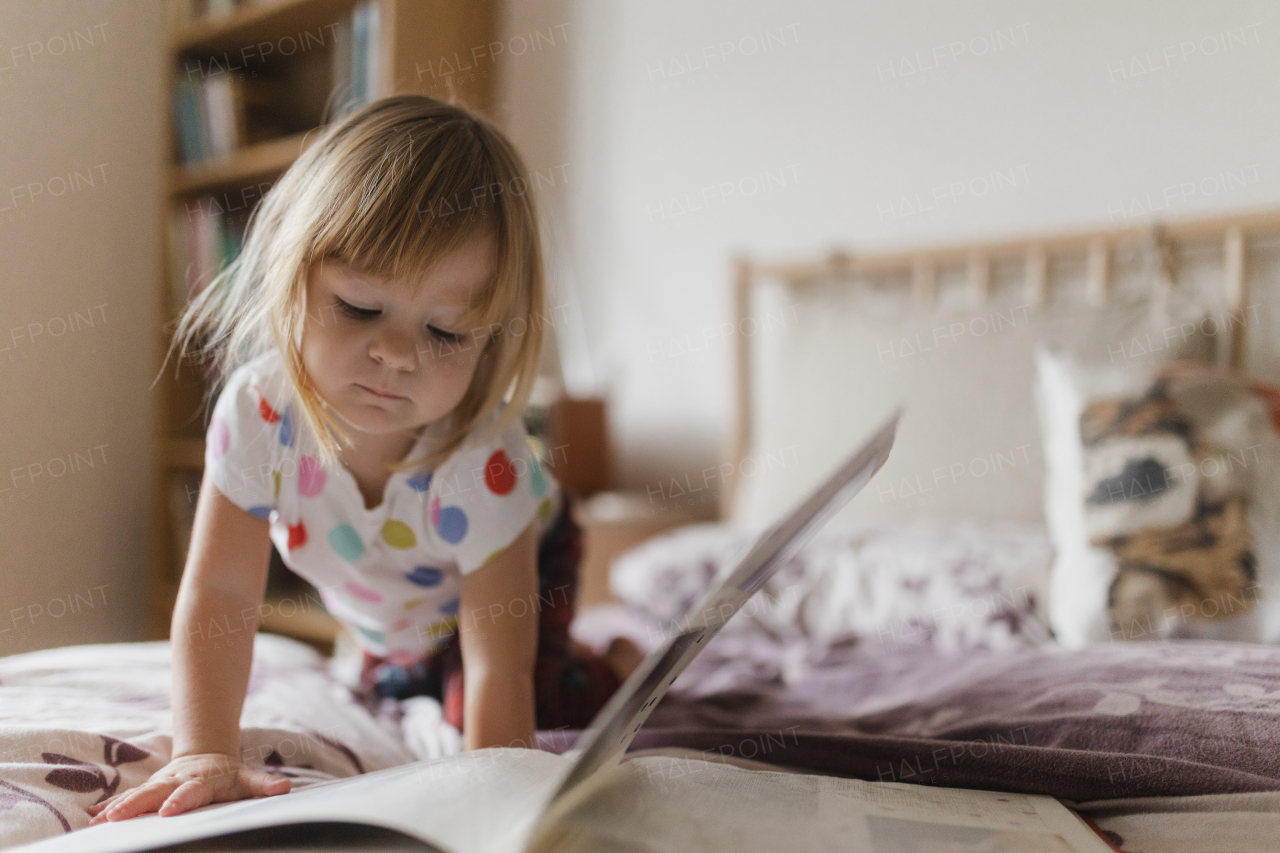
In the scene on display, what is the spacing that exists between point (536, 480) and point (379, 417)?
16cm

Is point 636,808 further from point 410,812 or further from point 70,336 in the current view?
point 70,336

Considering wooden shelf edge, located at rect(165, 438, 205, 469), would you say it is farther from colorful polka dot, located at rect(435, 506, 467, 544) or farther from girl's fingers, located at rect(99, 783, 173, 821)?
girl's fingers, located at rect(99, 783, 173, 821)

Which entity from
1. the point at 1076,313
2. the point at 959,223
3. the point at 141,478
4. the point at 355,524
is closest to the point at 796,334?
Result: the point at 959,223

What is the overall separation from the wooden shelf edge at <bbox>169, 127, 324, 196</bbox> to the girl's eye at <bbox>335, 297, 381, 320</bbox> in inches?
52.0

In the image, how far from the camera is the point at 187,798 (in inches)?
19.2

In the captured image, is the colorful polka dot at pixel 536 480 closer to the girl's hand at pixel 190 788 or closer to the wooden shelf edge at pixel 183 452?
the girl's hand at pixel 190 788

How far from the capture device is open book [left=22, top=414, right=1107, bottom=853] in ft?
1.25

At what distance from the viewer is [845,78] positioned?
65.8 inches

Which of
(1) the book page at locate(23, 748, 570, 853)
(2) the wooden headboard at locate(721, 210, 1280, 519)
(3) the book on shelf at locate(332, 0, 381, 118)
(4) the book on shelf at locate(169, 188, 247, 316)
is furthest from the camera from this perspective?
(4) the book on shelf at locate(169, 188, 247, 316)

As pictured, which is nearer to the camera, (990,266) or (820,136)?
(990,266)

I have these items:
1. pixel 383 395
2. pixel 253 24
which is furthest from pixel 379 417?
pixel 253 24

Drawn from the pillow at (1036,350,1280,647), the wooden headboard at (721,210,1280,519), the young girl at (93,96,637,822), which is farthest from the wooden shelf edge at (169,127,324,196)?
the pillow at (1036,350,1280,647)

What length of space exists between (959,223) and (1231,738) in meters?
1.15

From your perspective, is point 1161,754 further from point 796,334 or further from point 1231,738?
point 796,334
